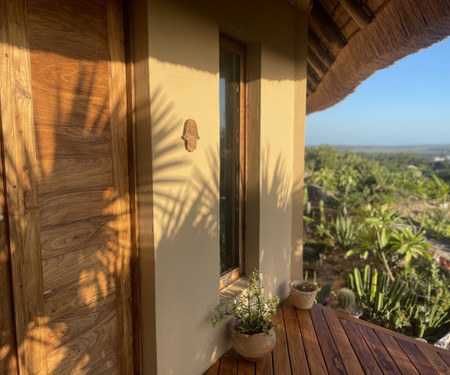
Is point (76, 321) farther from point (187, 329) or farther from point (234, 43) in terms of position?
point (234, 43)

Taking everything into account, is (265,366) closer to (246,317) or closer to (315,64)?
(246,317)

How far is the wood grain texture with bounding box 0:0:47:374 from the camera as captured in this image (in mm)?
1148

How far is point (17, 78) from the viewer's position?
1.17 meters

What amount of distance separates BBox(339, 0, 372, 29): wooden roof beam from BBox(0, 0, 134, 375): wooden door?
1.69m

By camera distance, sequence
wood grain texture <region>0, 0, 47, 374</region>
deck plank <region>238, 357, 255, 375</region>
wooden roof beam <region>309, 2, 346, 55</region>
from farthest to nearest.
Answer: wooden roof beam <region>309, 2, 346, 55</region> < deck plank <region>238, 357, 255, 375</region> < wood grain texture <region>0, 0, 47, 374</region>

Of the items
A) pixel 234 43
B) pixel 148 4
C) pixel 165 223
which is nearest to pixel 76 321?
pixel 165 223

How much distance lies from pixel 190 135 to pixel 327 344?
1.80 meters

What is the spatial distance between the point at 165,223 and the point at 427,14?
2.13 m

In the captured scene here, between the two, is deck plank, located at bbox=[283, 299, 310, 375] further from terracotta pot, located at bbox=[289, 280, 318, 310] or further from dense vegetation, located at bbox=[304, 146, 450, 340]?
dense vegetation, located at bbox=[304, 146, 450, 340]

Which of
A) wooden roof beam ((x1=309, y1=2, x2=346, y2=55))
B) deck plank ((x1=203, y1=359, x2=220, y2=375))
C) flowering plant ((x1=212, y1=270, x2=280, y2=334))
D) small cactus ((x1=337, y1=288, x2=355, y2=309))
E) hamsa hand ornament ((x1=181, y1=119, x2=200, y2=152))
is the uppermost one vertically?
wooden roof beam ((x1=309, y1=2, x2=346, y2=55))

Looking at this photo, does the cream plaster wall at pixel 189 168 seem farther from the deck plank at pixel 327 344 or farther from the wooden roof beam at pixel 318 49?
the wooden roof beam at pixel 318 49

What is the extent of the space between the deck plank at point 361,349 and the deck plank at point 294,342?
379mm

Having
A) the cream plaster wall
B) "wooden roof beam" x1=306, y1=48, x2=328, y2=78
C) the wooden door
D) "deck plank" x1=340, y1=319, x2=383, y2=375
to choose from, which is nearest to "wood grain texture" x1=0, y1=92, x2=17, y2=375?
the wooden door

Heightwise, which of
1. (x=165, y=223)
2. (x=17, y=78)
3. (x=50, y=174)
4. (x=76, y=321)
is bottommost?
(x=76, y=321)
